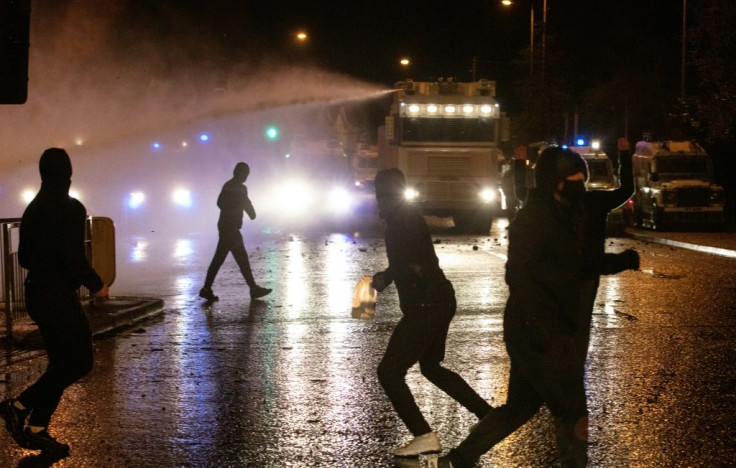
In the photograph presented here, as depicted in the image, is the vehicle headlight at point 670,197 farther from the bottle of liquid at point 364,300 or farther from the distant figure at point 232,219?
the bottle of liquid at point 364,300

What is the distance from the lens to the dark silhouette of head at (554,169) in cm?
472

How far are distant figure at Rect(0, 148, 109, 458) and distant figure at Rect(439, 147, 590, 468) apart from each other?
2.76 m

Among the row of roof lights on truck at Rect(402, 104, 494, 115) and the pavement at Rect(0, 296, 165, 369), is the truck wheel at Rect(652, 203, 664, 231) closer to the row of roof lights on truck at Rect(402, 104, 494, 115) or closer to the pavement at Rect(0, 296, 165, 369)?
the row of roof lights on truck at Rect(402, 104, 494, 115)

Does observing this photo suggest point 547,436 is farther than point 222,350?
No

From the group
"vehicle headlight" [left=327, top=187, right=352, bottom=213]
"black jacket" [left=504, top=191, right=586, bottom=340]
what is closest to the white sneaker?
"black jacket" [left=504, top=191, right=586, bottom=340]

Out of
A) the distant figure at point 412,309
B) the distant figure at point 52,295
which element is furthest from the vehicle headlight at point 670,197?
the distant figure at point 52,295

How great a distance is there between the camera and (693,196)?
27328 mm

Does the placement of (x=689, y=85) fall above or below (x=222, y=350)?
above

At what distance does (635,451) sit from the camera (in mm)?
6035

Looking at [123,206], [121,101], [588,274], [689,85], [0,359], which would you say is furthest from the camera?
[689,85]

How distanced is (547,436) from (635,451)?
1.97ft

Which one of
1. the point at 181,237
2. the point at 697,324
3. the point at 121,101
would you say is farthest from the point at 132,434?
the point at 121,101

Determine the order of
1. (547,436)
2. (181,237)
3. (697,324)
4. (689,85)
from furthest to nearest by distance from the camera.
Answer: (689,85)
(181,237)
(697,324)
(547,436)

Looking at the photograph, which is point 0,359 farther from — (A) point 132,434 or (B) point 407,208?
(B) point 407,208
